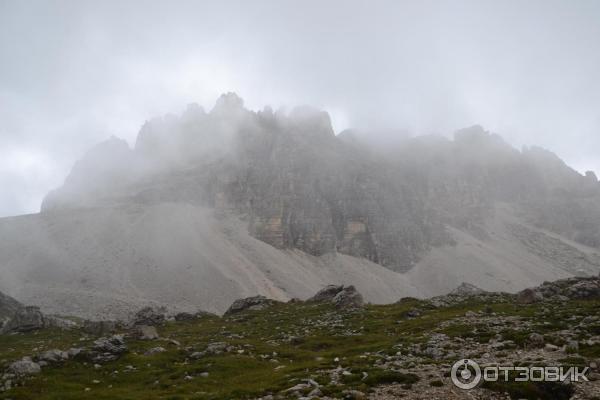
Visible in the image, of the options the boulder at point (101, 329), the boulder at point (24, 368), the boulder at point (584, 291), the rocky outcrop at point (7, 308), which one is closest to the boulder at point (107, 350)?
the boulder at point (24, 368)

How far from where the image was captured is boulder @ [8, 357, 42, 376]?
26016 mm

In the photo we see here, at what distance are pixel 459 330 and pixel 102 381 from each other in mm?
25081

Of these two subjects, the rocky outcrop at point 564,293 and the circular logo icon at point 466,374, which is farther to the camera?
the rocky outcrop at point 564,293

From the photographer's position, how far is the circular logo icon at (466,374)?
717 inches

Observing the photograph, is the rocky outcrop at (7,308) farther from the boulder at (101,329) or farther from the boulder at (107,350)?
the boulder at (107,350)

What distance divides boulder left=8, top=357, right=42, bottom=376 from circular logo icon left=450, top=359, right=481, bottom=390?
946 inches

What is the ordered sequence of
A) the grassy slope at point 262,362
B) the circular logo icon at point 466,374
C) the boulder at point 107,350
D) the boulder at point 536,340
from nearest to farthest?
the circular logo icon at point 466,374
the grassy slope at point 262,362
the boulder at point 536,340
the boulder at point 107,350

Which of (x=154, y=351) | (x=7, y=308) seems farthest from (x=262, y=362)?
(x=7, y=308)

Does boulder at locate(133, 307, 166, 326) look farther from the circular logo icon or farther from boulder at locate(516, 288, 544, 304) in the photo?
the circular logo icon

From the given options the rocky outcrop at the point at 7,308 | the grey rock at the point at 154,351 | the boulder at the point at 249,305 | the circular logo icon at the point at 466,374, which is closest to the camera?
the circular logo icon at the point at 466,374

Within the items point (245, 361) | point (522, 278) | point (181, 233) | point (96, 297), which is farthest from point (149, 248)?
point (522, 278)

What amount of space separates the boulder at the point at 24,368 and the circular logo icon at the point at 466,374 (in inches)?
946

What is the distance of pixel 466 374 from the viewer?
63.4 ft

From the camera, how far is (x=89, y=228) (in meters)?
166
